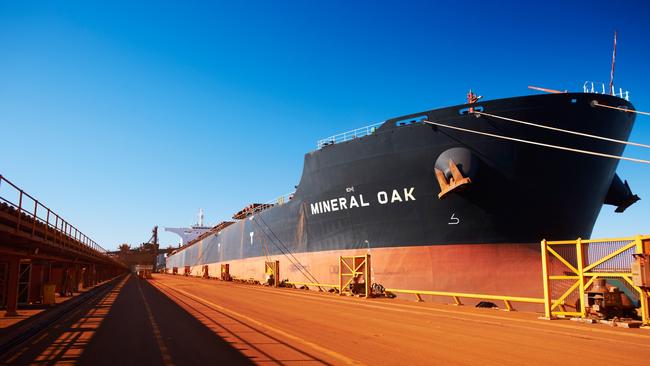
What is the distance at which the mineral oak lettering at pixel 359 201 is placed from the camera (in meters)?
22.0

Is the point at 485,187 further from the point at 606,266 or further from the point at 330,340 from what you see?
the point at 330,340

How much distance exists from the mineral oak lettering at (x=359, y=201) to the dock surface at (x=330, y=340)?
8.10 metres

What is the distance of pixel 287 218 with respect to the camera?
110ft

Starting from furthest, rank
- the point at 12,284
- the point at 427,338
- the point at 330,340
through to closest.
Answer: the point at 12,284
the point at 427,338
the point at 330,340

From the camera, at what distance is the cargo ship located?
1939 centimetres

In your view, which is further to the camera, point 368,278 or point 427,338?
point 368,278

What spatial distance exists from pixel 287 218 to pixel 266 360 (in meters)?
26.4

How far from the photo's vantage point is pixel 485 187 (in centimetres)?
1981

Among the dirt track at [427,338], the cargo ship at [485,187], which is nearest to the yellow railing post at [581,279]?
the dirt track at [427,338]

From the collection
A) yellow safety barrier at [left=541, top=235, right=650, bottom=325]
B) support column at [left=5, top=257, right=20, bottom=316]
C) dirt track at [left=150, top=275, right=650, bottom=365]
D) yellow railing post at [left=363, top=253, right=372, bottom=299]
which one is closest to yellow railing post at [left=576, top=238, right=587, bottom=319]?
yellow safety barrier at [left=541, top=235, right=650, bottom=325]

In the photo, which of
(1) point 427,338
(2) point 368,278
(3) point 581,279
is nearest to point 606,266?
(3) point 581,279

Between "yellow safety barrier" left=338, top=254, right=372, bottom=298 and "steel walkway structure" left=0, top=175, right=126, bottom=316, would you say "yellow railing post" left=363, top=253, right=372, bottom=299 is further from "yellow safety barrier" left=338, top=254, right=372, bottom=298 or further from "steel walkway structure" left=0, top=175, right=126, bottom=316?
"steel walkway structure" left=0, top=175, right=126, bottom=316

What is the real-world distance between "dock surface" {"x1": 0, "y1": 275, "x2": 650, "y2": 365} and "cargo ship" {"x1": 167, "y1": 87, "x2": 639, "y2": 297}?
18.5 feet

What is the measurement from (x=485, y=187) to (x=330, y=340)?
510 inches
